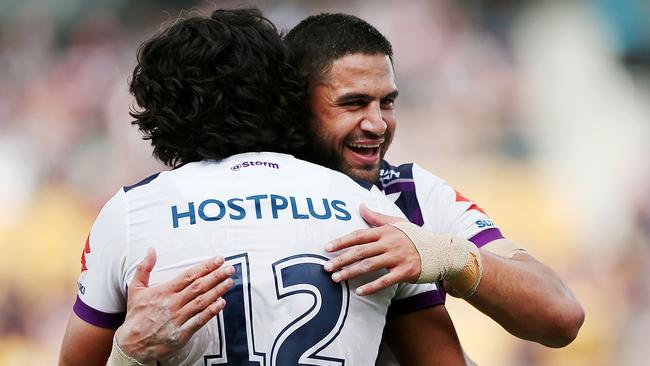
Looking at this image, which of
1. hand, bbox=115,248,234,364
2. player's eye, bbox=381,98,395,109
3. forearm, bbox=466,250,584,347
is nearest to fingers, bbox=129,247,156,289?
hand, bbox=115,248,234,364

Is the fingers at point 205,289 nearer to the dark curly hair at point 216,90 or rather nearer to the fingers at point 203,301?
the fingers at point 203,301

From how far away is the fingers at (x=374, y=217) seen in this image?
2.89m

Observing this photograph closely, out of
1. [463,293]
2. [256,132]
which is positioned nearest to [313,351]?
[463,293]

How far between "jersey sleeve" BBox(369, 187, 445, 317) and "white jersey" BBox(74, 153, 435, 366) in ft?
0.24

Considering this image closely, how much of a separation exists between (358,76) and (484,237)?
0.78m

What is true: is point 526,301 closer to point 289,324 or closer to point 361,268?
point 361,268

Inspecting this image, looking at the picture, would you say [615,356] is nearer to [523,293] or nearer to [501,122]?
[501,122]

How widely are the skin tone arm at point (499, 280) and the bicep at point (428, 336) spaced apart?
4.6 inches

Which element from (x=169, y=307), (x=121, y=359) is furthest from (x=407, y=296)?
(x=121, y=359)

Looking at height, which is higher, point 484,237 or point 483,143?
point 483,143

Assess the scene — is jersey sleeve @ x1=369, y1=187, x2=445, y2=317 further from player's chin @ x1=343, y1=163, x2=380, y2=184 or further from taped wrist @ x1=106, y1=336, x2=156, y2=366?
taped wrist @ x1=106, y1=336, x2=156, y2=366

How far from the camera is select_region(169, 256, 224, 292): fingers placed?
8.79 ft

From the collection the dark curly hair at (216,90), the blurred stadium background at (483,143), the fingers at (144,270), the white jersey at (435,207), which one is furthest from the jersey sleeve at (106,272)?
the blurred stadium background at (483,143)

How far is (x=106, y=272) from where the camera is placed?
286 centimetres
